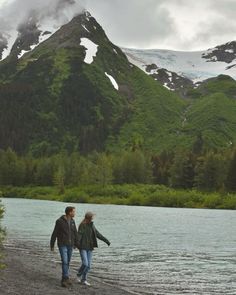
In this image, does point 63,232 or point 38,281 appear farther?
point 38,281

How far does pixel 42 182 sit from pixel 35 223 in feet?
373

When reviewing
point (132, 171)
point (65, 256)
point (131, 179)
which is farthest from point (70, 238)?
point (131, 179)

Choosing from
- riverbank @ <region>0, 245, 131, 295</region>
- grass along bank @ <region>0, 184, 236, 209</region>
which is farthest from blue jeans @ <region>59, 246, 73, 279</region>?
grass along bank @ <region>0, 184, 236, 209</region>

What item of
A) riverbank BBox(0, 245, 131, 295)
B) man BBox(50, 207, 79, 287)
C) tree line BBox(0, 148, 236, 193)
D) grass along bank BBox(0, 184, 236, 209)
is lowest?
riverbank BBox(0, 245, 131, 295)

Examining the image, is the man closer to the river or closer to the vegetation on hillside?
the river

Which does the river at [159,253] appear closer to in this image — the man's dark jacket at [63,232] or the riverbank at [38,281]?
the riverbank at [38,281]

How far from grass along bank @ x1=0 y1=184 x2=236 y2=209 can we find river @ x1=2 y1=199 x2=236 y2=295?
161 ft

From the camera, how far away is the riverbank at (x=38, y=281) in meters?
23.7

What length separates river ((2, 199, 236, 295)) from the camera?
31203mm

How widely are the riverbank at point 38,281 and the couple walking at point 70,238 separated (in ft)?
2.76

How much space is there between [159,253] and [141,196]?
291 ft

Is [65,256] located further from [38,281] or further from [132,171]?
[132,171]

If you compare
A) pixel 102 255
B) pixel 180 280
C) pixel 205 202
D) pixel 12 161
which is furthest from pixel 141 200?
pixel 180 280

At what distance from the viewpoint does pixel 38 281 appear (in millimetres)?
26641
